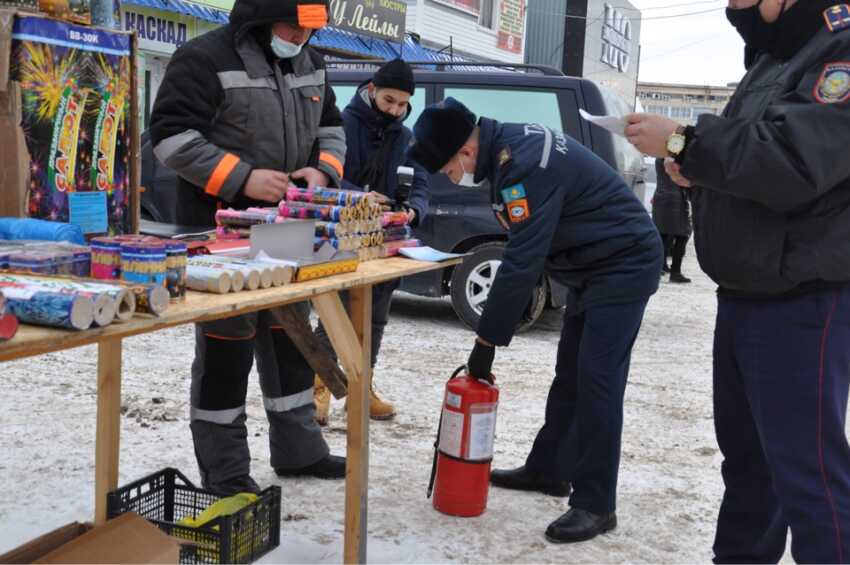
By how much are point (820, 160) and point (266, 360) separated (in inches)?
95.8

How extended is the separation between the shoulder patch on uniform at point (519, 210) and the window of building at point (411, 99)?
3.97 metres

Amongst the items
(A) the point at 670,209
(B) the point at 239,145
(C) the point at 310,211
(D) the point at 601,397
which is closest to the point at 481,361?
(D) the point at 601,397

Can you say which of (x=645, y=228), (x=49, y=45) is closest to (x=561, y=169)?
(x=645, y=228)

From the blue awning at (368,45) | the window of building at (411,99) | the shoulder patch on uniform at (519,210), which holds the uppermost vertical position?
the blue awning at (368,45)


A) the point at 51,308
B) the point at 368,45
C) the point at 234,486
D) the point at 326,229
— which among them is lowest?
the point at 234,486

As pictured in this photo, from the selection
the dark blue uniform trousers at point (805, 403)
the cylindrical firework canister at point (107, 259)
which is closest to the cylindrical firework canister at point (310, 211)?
the cylindrical firework canister at point (107, 259)

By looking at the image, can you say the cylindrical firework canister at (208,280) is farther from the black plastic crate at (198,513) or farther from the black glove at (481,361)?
the black glove at (481,361)

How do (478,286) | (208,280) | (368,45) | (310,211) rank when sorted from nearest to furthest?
1. (208,280)
2. (310,211)
3. (478,286)
4. (368,45)

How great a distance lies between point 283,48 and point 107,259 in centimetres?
159

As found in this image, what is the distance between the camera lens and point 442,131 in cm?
351

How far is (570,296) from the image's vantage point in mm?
3938

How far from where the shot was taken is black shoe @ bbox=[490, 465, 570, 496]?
4.15 meters

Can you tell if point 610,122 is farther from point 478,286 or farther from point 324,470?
point 478,286

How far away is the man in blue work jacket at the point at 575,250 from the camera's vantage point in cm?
→ 348
